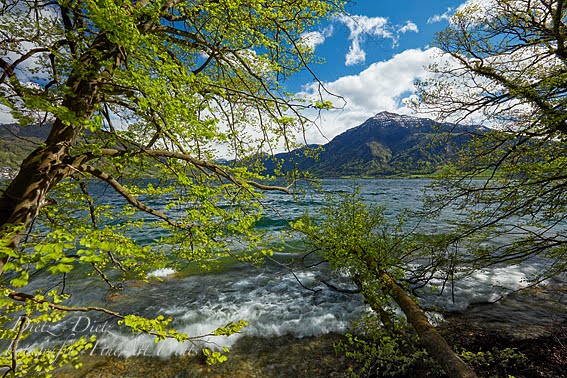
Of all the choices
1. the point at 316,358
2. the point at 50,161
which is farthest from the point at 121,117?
the point at 316,358

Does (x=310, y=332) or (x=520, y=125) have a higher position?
(x=520, y=125)

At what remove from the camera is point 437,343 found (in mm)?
6531

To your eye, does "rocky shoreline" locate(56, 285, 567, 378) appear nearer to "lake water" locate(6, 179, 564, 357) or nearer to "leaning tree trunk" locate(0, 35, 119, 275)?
"lake water" locate(6, 179, 564, 357)

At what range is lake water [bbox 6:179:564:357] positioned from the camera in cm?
981

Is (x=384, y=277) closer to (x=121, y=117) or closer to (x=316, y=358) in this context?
(x=316, y=358)

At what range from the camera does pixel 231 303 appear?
12.6 metres

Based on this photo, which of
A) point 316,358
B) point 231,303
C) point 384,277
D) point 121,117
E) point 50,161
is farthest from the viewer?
point 231,303

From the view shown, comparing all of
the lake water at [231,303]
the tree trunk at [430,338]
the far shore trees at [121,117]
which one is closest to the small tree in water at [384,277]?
the tree trunk at [430,338]

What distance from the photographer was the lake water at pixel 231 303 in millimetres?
9812

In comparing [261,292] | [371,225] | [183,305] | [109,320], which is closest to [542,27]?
[371,225]

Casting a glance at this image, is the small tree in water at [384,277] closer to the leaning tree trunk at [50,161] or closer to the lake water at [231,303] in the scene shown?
the lake water at [231,303]

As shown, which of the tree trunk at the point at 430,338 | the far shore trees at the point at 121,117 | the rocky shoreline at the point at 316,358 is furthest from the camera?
the rocky shoreline at the point at 316,358

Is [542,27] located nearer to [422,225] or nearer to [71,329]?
[71,329]

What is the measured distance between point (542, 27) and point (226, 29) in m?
9.28
